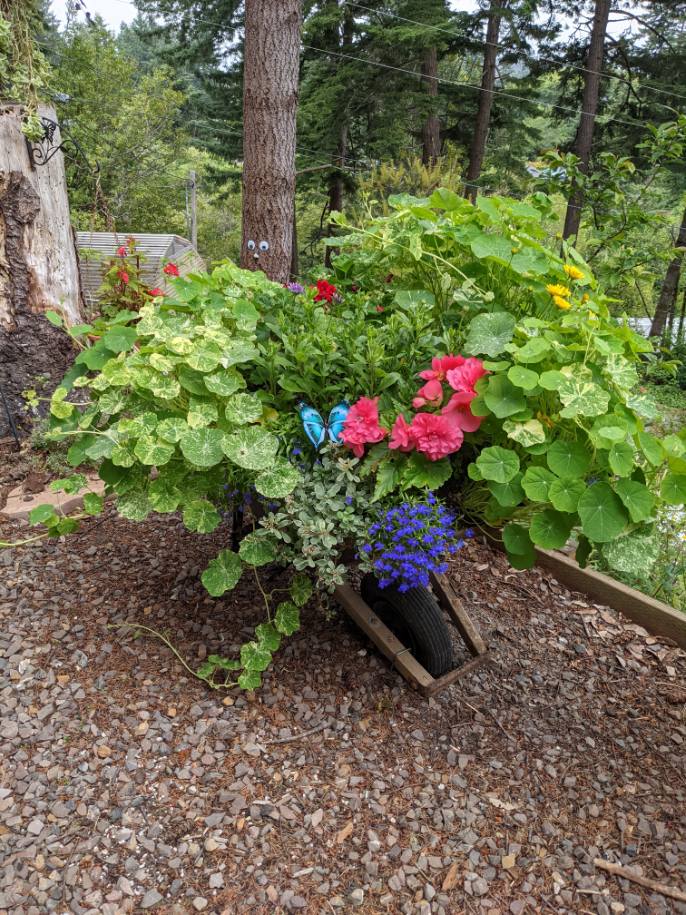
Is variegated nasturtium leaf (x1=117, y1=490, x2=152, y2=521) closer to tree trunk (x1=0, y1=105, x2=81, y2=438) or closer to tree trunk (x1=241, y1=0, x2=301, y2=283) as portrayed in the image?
tree trunk (x1=0, y1=105, x2=81, y2=438)

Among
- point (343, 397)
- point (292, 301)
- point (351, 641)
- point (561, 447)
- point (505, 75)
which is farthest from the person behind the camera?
point (505, 75)

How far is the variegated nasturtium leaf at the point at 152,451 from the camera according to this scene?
136 cm

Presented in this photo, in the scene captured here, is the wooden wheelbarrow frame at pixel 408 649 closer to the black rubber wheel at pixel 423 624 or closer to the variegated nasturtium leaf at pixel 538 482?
the black rubber wheel at pixel 423 624

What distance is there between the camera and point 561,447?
4.19ft

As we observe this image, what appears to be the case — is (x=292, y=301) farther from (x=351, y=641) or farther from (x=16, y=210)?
(x=16, y=210)

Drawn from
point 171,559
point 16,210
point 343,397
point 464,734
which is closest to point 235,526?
point 171,559

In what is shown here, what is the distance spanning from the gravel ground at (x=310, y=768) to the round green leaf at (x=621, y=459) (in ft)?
2.81

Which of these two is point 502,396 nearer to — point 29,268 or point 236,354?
point 236,354

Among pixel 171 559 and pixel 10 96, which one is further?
pixel 10 96

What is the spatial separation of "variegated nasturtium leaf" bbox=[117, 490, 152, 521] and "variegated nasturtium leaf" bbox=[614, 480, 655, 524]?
1125 mm

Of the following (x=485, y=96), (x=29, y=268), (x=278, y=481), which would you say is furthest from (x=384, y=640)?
(x=485, y=96)

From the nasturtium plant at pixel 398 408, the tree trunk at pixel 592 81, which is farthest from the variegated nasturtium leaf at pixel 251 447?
the tree trunk at pixel 592 81

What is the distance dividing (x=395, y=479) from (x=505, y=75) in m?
12.3

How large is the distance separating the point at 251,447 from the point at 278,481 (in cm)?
10
